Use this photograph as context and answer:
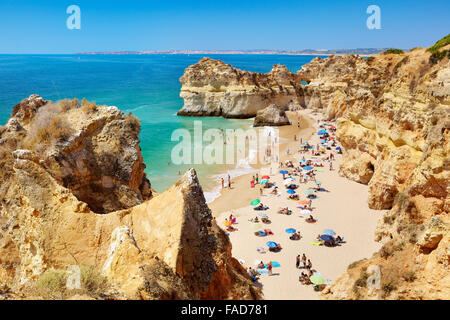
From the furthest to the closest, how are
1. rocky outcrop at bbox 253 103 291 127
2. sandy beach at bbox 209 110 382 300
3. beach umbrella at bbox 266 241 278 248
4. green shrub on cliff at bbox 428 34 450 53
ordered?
rocky outcrop at bbox 253 103 291 127 → green shrub on cliff at bbox 428 34 450 53 → beach umbrella at bbox 266 241 278 248 → sandy beach at bbox 209 110 382 300

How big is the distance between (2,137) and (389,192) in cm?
1878

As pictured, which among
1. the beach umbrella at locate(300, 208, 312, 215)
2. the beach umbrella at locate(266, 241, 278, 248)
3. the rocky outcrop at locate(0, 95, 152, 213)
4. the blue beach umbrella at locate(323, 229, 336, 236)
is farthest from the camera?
the beach umbrella at locate(300, 208, 312, 215)

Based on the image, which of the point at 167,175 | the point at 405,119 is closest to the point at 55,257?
the point at 405,119

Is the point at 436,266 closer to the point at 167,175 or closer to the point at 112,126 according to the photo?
the point at 112,126

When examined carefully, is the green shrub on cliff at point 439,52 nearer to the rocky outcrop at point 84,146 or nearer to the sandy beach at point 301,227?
the sandy beach at point 301,227

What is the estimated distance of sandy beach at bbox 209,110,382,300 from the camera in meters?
14.9

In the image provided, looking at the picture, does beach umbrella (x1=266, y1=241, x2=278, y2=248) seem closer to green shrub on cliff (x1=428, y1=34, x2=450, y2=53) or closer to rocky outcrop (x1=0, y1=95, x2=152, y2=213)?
rocky outcrop (x1=0, y1=95, x2=152, y2=213)

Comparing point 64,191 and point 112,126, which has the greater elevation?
point 112,126

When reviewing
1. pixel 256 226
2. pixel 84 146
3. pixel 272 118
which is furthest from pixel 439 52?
pixel 272 118

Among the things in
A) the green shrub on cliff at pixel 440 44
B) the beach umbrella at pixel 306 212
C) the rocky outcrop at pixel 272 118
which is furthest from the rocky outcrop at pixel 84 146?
the rocky outcrop at pixel 272 118

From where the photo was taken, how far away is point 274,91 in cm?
5569

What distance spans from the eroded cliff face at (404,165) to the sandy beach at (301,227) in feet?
4.32

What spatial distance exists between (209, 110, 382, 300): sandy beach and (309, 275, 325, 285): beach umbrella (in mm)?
426

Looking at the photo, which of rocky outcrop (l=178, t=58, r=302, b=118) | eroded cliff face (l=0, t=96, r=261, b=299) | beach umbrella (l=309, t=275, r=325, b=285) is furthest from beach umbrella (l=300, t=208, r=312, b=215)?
rocky outcrop (l=178, t=58, r=302, b=118)
